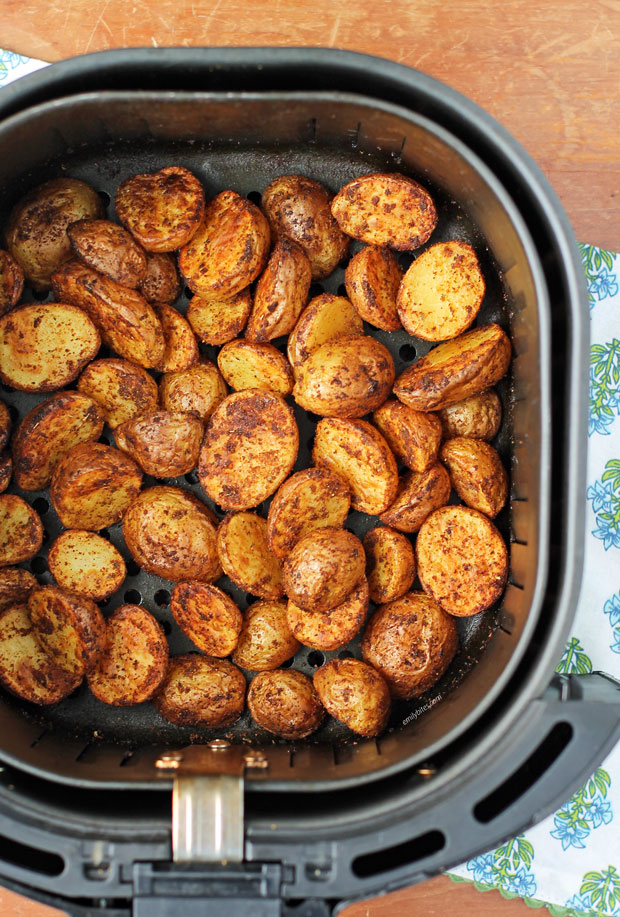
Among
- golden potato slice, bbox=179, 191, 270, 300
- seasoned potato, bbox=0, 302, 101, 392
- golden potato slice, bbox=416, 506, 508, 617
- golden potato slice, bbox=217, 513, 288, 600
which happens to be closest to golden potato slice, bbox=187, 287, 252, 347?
golden potato slice, bbox=179, 191, 270, 300

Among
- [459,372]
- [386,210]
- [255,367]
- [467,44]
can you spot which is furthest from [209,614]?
[467,44]

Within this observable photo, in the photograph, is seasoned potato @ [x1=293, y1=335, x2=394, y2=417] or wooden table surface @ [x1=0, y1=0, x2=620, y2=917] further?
wooden table surface @ [x1=0, y1=0, x2=620, y2=917]

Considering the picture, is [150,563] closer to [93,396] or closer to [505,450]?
[93,396]

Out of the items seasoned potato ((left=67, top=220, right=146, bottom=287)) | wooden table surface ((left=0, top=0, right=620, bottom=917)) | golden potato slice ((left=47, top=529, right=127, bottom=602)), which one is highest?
wooden table surface ((left=0, top=0, right=620, bottom=917))

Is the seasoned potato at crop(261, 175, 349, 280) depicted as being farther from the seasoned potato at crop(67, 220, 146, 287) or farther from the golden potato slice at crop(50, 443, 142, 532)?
the golden potato slice at crop(50, 443, 142, 532)

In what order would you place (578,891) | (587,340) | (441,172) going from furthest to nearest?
(578,891)
(441,172)
(587,340)

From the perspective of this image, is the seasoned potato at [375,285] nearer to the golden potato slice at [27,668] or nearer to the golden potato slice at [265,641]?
the golden potato slice at [265,641]

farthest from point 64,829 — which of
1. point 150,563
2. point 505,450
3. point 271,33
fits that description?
point 271,33
